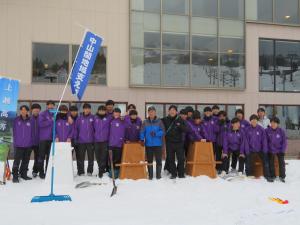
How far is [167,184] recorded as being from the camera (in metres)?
10.1

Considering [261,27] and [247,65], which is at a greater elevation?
[261,27]

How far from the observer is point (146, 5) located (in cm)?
2034

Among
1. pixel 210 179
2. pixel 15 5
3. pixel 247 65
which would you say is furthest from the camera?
pixel 247 65

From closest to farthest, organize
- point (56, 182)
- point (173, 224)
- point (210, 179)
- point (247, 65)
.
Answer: point (173, 224)
point (56, 182)
point (210, 179)
point (247, 65)

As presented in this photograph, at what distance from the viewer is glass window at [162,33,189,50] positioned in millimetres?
20531

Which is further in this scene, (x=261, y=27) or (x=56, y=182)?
(x=261, y=27)

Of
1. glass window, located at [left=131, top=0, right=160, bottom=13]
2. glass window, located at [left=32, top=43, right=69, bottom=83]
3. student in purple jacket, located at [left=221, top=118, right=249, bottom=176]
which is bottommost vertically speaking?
student in purple jacket, located at [left=221, top=118, right=249, bottom=176]

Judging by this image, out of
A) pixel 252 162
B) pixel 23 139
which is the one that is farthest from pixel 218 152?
pixel 23 139

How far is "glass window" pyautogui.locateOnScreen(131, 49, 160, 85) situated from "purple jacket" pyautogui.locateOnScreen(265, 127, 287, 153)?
372 inches

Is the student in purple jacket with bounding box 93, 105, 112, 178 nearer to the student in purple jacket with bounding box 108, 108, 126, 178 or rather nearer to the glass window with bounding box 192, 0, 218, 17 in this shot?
the student in purple jacket with bounding box 108, 108, 126, 178

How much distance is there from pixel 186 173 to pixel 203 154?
0.75m

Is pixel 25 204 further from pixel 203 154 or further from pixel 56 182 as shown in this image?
pixel 203 154

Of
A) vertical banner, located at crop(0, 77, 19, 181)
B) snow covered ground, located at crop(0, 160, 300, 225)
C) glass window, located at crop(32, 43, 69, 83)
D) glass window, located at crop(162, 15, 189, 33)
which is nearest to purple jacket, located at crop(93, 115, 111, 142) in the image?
snow covered ground, located at crop(0, 160, 300, 225)

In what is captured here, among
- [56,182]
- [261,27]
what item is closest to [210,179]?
[56,182]
